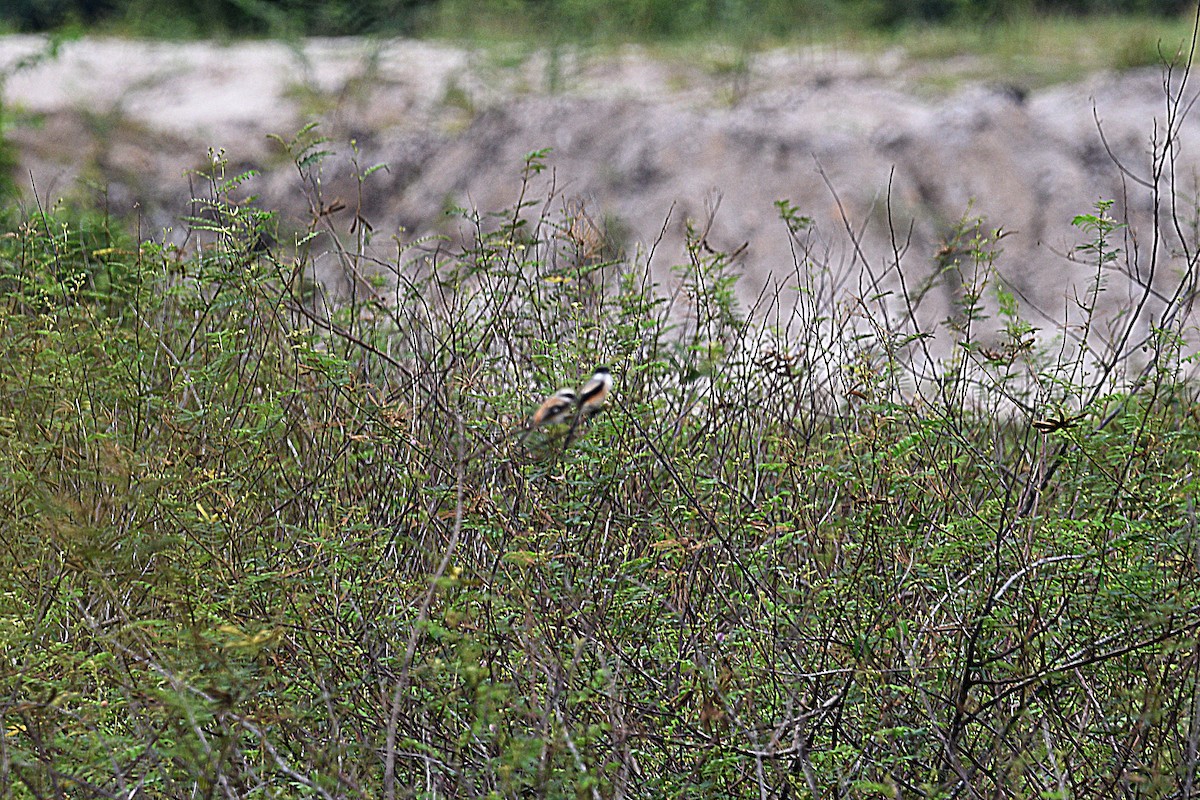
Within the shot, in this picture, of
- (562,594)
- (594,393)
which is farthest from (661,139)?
(562,594)

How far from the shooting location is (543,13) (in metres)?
12.1

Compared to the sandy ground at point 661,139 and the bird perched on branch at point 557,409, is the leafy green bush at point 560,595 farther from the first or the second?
the sandy ground at point 661,139

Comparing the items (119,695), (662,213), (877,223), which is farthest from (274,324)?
(877,223)

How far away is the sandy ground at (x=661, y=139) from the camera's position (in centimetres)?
849

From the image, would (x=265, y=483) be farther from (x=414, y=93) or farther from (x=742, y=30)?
(x=742, y=30)

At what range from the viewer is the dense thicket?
473 inches

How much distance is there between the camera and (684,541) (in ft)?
9.18

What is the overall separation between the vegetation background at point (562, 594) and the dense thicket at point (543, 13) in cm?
825

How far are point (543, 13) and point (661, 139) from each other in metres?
3.80

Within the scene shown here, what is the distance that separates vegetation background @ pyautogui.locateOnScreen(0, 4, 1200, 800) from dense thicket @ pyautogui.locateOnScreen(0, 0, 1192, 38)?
825 centimetres

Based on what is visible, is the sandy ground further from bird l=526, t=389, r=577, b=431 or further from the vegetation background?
bird l=526, t=389, r=577, b=431

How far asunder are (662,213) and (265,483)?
526cm

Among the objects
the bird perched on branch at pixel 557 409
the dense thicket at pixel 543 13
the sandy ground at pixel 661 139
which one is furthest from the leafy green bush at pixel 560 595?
the dense thicket at pixel 543 13

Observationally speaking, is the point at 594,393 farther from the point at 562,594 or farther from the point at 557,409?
the point at 562,594
